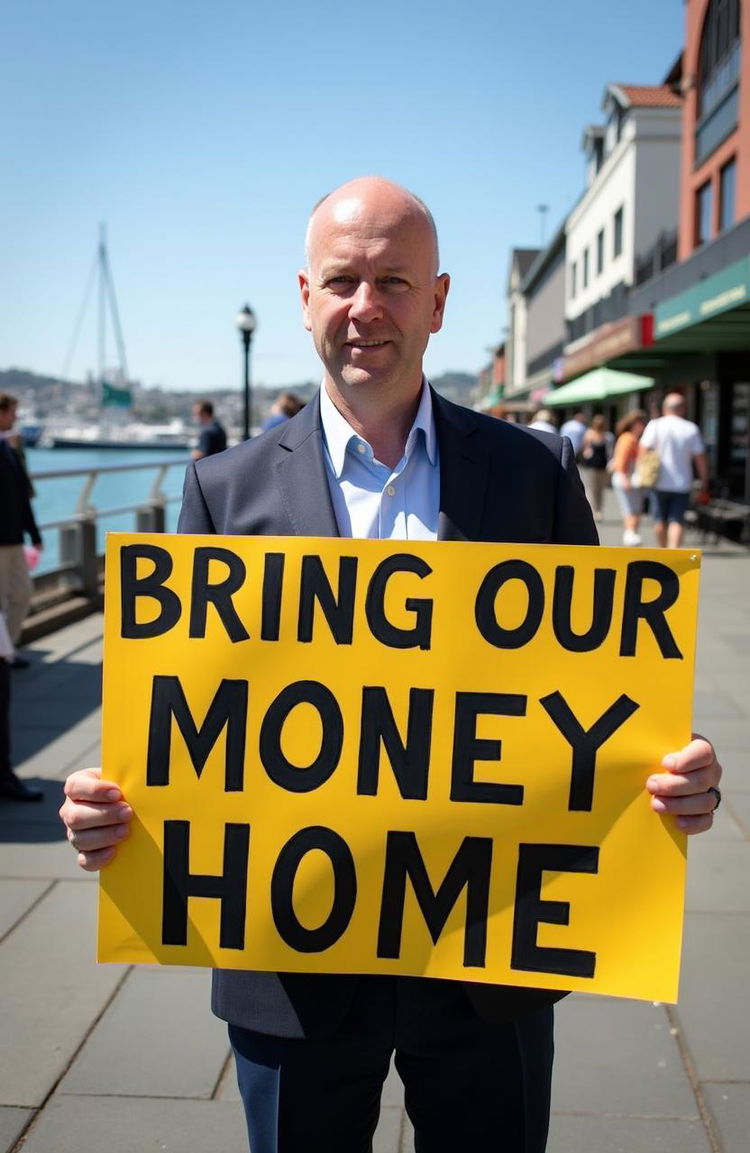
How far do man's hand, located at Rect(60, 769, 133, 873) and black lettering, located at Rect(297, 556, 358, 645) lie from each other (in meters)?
0.42

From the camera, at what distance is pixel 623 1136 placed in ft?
8.97

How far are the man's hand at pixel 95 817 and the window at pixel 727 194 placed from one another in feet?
72.0

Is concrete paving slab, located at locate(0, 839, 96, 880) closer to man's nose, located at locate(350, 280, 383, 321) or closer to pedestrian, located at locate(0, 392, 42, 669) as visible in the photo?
pedestrian, located at locate(0, 392, 42, 669)

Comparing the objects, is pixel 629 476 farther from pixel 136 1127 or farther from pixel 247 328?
pixel 136 1127

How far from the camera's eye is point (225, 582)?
1.81 metres

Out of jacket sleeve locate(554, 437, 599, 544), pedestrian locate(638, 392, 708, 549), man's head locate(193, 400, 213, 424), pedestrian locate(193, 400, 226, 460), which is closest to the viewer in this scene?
jacket sleeve locate(554, 437, 599, 544)

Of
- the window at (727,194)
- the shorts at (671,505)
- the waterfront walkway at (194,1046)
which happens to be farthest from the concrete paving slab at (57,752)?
the window at (727,194)

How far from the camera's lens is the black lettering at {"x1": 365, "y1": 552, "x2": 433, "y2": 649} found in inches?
69.7

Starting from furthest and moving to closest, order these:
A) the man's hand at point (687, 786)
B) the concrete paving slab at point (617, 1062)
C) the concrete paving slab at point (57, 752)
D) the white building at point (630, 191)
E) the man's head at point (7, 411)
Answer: the white building at point (630, 191), the man's head at point (7, 411), the concrete paving slab at point (57, 752), the concrete paving slab at point (617, 1062), the man's hand at point (687, 786)

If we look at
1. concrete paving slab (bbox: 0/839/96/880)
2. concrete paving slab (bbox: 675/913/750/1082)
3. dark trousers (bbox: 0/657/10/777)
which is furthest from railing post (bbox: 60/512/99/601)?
concrete paving slab (bbox: 675/913/750/1082)

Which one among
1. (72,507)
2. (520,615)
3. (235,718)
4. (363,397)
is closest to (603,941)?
(520,615)

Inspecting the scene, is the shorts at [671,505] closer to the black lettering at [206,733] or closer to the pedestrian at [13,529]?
the pedestrian at [13,529]

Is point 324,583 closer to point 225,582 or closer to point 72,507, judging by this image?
point 225,582

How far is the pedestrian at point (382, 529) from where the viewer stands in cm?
178
